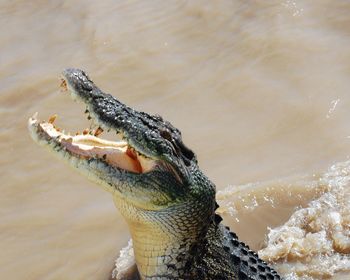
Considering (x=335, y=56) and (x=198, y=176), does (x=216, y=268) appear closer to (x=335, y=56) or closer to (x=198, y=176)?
(x=198, y=176)

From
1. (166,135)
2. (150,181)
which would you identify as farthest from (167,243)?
(166,135)

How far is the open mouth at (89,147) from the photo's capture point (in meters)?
3.06

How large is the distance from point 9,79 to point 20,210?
2.01 meters

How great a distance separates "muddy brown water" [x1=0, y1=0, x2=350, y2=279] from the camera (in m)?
4.53

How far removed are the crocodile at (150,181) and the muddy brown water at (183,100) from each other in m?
0.88

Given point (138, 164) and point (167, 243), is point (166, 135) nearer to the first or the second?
point (138, 164)

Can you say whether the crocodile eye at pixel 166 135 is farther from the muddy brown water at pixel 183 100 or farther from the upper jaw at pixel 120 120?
the muddy brown water at pixel 183 100

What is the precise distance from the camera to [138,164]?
325 centimetres

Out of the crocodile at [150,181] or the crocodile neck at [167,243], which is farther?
the crocodile neck at [167,243]

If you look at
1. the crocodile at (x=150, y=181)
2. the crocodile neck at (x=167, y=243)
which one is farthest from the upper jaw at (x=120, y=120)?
the crocodile neck at (x=167, y=243)

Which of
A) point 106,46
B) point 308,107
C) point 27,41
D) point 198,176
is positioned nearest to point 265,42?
point 308,107

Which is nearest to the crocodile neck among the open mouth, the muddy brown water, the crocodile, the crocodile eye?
the crocodile

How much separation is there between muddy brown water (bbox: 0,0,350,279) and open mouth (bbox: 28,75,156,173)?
1175 mm

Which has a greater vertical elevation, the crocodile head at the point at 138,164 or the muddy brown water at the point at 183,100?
the muddy brown water at the point at 183,100
